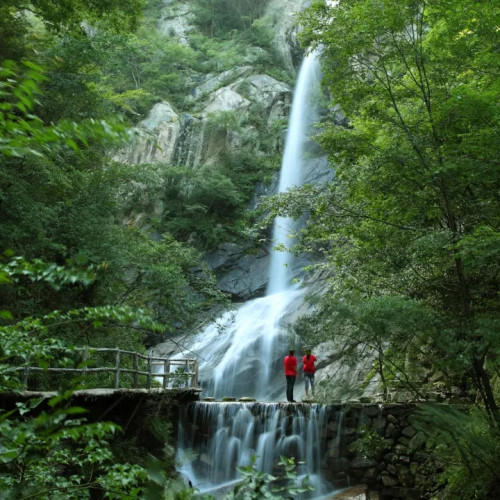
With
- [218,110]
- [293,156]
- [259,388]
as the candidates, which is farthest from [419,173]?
[218,110]

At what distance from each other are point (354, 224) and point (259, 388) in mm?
9092

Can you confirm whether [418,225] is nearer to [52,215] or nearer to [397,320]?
[397,320]

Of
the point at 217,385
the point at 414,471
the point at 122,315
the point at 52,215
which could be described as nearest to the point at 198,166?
the point at 217,385

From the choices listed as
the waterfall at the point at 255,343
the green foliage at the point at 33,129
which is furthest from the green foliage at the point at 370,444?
the green foliage at the point at 33,129

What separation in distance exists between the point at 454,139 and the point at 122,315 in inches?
296

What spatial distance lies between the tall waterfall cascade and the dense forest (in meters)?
1.21

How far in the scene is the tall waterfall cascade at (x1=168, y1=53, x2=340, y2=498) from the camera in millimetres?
11250

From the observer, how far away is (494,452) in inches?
257

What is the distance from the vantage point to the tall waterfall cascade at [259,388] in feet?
36.9

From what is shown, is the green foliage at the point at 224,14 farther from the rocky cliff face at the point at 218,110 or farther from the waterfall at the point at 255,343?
the waterfall at the point at 255,343

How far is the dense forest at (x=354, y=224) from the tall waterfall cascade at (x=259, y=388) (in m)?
1.21

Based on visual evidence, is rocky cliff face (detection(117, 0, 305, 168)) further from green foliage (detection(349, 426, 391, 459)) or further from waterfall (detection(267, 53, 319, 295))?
green foliage (detection(349, 426, 391, 459))

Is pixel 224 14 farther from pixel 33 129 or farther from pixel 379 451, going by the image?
pixel 33 129

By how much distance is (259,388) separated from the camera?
17141 mm
